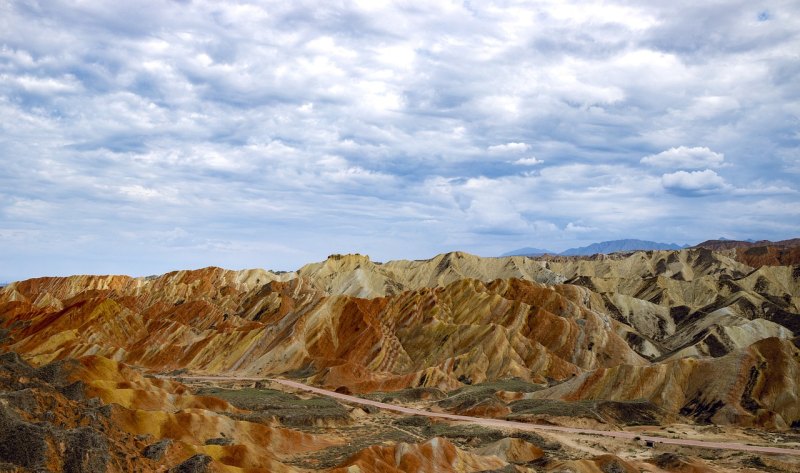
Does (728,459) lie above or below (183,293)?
below

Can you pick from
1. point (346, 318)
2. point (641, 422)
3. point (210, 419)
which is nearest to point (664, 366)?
point (641, 422)

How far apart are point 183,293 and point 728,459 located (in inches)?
6255

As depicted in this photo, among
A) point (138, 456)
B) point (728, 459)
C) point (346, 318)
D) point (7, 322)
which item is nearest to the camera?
point (138, 456)

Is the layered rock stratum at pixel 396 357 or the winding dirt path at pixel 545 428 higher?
the layered rock stratum at pixel 396 357

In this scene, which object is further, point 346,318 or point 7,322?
point 7,322

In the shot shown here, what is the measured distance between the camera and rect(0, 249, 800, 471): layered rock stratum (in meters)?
51.0

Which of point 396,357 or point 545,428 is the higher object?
point 396,357

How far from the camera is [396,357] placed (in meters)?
118

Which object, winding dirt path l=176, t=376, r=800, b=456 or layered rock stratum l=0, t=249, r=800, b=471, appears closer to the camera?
layered rock stratum l=0, t=249, r=800, b=471

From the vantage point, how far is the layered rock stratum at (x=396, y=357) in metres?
51.0

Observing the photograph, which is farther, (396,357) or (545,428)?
(396,357)

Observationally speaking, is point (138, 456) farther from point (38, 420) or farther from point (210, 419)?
point (210, 419)

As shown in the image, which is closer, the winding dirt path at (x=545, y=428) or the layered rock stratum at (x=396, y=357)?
the layered rock stratum at (x=396, y=357)

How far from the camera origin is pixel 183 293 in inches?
7343
